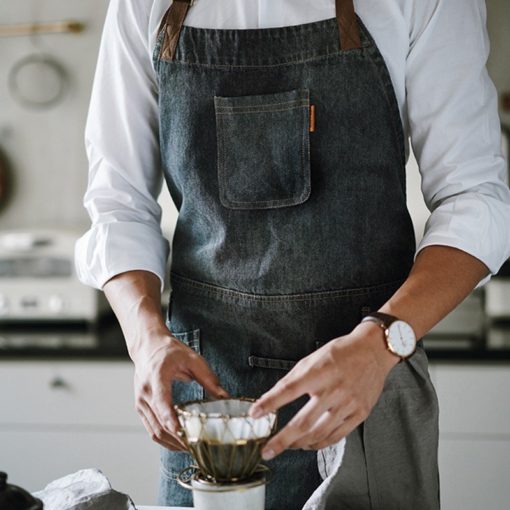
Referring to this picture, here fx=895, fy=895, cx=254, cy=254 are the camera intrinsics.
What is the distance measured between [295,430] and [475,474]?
140 cm

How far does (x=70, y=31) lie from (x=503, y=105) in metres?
1.41

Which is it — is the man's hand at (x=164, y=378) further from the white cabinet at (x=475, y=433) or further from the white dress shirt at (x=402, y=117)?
the white cabinet at (x=475, y=433)

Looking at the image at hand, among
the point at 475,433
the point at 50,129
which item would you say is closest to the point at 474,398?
the point at 475,433

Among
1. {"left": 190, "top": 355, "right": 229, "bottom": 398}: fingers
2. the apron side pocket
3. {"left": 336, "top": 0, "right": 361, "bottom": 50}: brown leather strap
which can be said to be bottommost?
the apron side pocket

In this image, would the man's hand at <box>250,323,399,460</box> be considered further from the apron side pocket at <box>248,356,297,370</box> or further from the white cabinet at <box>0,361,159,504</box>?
the white cabinet at <box>0,361,159,504</box>

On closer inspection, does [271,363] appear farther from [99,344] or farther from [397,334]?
[99,344]

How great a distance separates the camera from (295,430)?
0.87 metres

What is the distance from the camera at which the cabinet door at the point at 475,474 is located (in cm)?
212

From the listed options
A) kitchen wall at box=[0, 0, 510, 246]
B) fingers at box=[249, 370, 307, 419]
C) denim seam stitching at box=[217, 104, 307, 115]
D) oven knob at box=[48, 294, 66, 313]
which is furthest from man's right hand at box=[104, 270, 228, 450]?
kitchen wall at box=[0, 0, 510, 246]

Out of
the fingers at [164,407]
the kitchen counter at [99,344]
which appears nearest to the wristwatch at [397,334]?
the fingers at [164,407]

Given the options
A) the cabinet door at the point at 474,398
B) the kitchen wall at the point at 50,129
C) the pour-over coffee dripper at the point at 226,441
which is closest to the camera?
the pour-over coffee dripper at the point at 226,441

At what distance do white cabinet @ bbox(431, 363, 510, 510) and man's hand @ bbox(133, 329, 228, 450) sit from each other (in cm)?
123

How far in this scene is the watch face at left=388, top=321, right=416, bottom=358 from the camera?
97 centimetres

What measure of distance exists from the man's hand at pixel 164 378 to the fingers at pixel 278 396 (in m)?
0.10
